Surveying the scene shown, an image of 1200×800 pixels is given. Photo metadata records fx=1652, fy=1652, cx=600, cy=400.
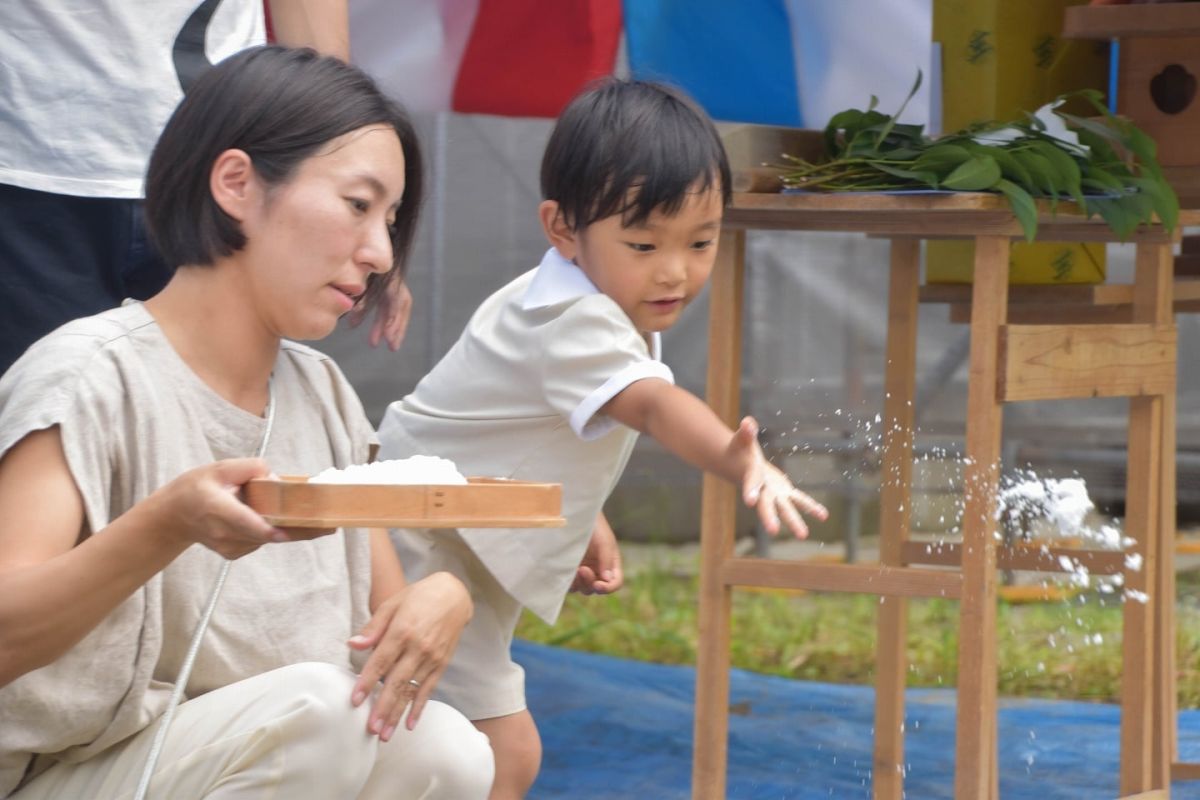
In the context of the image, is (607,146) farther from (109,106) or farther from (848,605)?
(848,605)

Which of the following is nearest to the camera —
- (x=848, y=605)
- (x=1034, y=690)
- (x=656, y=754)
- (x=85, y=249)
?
(x=85, y=249)

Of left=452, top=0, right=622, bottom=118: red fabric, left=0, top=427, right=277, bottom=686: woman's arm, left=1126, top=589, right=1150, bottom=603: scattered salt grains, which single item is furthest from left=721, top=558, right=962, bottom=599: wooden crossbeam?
left=0, top=427, right=277, bottom=686: woman's arm

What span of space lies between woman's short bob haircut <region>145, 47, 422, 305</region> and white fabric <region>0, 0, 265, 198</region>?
0.34 metres

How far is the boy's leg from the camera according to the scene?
2305mm

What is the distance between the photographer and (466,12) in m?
3.45

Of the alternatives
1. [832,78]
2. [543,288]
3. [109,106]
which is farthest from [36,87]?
[832,78]

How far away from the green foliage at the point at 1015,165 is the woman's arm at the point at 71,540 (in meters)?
1.40

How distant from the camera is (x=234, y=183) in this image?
1628 millimetres

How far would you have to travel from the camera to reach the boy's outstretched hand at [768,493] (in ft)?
4.91

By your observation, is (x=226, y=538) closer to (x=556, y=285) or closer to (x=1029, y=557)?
(x=556, y=285)

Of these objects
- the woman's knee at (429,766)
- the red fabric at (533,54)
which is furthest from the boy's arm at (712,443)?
the red fabric at (533,54)

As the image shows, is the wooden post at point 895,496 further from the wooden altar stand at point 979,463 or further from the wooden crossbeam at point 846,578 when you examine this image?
the wooden crossbeam at point 846,578

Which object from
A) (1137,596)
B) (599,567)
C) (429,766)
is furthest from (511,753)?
(1137,596)

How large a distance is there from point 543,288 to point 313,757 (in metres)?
0.83
